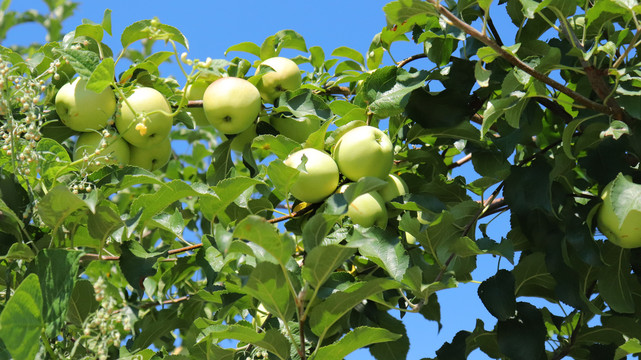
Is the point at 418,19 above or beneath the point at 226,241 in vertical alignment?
above

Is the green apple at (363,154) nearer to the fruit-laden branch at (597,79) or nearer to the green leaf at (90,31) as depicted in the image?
the fruit-laden branch at (597,79)

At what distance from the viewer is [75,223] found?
1399mm

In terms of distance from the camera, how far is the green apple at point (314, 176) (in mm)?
1461

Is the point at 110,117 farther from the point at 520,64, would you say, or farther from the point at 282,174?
the point at 520,64

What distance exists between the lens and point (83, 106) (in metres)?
1.59

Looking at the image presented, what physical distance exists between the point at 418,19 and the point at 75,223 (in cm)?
100

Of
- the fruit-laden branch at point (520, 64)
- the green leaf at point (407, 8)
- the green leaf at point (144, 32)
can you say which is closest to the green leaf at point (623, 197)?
the fruit-laden branch at point (520, 64)

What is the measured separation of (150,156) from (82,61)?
338 mm

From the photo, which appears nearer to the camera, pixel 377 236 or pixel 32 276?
pixel 32 276

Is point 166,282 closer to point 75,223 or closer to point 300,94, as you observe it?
point 75,223

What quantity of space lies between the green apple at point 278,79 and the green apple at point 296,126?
69mm

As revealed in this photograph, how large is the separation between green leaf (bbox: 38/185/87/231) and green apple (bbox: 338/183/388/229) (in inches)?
22.1

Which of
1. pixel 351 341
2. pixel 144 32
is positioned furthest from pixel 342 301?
pixel 144 32

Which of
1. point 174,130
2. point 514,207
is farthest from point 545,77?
point 174,130
